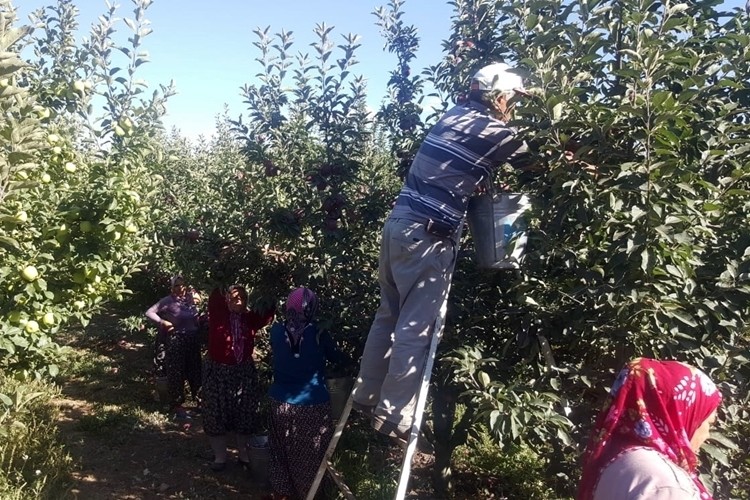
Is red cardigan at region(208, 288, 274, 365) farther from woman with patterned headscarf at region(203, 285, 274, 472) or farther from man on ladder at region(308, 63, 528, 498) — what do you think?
man on ladder at region(308, 63, 528, 498)

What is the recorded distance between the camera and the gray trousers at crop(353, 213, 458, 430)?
248cm

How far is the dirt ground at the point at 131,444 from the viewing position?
407 cm

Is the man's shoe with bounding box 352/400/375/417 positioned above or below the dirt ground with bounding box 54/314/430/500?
above

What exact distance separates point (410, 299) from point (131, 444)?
3325 mm

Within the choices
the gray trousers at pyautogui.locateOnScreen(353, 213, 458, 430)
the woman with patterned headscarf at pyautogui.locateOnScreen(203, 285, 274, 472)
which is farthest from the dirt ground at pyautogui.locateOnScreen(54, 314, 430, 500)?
the gray trousers at pyautogui.locateOnScreen(353, 213, 458, 430)

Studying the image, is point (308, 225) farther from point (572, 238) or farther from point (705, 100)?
point (705, 100)

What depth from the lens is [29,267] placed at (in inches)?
113

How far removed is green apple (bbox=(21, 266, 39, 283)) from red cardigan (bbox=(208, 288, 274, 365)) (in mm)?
1530

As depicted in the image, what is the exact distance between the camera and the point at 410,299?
8.41ft

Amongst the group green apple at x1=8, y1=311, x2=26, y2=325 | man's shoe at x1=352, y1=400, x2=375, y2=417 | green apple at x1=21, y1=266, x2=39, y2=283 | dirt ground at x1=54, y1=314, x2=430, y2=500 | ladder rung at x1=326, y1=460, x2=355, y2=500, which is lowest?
dirt ground at x1=54, y1=314, x2=430, y2=500

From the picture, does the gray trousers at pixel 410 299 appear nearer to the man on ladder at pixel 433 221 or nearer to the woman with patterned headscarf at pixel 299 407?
the man on ladder at pixel 433 221

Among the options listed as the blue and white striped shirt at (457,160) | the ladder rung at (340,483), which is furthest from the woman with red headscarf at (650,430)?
the ladder rung at (340,483)

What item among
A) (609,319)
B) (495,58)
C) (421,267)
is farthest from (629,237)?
(495,58)

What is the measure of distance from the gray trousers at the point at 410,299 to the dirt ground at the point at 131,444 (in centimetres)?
154
